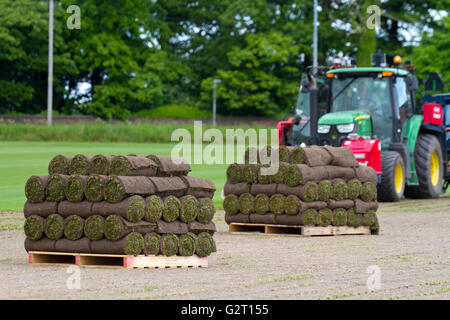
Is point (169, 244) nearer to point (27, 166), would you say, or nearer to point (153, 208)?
point (153, 208)

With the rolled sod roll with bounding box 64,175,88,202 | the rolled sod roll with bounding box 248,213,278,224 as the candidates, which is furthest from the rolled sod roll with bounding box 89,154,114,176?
the rolled sod roll with bounding box 248,213,278,224

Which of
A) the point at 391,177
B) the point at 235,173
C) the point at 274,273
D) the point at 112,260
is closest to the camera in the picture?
the point at 274,273

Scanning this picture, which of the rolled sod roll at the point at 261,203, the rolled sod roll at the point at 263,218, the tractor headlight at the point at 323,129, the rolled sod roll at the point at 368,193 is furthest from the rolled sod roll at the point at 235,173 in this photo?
the tractor headlight at the point at 323,129

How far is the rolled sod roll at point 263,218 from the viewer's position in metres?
14.5

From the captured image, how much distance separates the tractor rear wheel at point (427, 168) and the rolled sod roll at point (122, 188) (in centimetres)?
1244

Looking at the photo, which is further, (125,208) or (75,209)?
(75,209)

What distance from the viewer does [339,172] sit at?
48.3 feet

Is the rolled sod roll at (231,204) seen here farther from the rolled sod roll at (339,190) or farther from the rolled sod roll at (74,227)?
the rolled sod roll at (74,227)

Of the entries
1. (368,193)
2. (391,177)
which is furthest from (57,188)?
(391,177)

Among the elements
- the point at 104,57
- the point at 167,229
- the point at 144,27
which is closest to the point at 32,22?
the point at 104,57

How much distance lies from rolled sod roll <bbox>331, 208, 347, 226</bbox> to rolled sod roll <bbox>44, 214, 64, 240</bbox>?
532cm

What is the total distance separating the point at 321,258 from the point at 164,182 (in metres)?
2.24

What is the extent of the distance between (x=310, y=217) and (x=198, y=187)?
3522 mm
